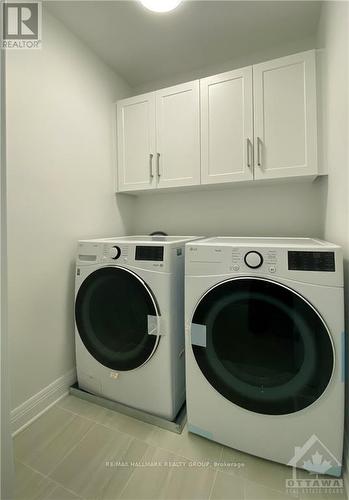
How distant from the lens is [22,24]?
124 centimetres

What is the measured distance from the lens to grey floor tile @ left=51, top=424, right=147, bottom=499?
96 centimetres

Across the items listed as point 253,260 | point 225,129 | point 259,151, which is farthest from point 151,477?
point 225,129

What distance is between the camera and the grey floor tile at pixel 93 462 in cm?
96

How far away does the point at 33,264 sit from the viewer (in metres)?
1.30

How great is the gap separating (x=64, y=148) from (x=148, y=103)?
737mm

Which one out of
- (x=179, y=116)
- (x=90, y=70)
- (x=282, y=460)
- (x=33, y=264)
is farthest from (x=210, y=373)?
(x=90, y=70)

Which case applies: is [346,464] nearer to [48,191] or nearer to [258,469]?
[258,469]

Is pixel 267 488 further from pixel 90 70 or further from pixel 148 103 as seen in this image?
pixel 90 70

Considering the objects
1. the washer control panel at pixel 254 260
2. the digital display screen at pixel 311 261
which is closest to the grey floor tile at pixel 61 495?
the washer control panel at pixel 254 260

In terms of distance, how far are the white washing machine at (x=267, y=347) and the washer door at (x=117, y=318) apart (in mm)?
243

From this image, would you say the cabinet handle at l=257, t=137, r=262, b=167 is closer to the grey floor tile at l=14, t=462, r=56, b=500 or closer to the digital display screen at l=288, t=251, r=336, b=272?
the digital display screen at l=288, t=251, r=336, b=272

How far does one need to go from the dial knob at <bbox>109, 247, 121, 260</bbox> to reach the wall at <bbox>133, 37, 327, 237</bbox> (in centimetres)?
83

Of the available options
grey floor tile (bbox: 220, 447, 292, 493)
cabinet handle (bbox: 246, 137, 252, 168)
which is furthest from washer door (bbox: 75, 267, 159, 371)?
cabinet handle (bbox: 246, 137, 252, 168)

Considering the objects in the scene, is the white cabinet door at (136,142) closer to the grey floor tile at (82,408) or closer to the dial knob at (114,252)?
the dial knob at (114,252)
